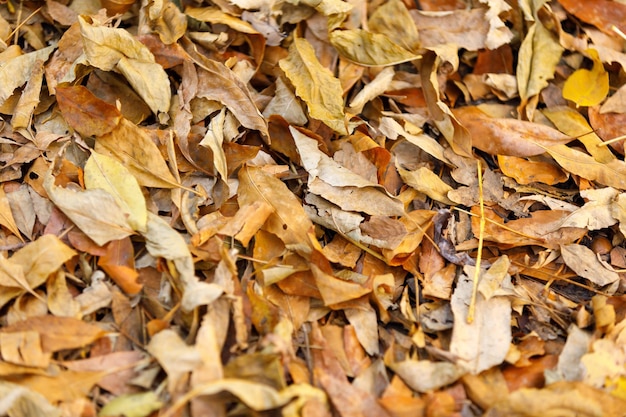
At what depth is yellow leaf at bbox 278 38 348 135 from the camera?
126cm

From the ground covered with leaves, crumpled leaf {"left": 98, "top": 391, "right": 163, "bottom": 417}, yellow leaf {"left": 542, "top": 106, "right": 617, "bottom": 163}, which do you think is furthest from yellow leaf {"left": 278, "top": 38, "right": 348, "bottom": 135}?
crumpled leaf {"left": 98, "top": 391, "right": 163, "bottom": 417}

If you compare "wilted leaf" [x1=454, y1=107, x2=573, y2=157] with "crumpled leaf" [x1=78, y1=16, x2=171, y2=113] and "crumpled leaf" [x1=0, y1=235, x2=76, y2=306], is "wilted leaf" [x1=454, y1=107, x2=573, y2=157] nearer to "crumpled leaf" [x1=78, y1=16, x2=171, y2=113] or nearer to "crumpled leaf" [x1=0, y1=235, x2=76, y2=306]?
"crumpled leaf" [x1=78, y1=16, x2=171, y2=113]

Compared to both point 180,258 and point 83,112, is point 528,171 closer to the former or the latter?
point 180,258

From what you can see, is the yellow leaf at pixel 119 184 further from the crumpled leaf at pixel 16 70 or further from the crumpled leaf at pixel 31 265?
the crumpled leaf at pixel 16 70

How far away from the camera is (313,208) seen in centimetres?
121

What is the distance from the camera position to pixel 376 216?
1198 millimetres

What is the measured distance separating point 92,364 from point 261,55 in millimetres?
723

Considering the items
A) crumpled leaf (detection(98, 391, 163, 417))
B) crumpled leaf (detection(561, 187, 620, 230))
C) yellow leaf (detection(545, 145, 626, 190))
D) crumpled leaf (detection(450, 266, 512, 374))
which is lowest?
crumpled leaf (detection(98, 391, 163, 417))

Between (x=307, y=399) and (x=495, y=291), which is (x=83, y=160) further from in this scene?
(x=495, y=291)

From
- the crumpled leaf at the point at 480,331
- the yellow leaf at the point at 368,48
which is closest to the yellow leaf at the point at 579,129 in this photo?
the yellow leaf at the point at 368,48

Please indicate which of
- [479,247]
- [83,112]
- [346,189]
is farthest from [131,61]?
[479,247]

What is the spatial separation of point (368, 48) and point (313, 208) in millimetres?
409

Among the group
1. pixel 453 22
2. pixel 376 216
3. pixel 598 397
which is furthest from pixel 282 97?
pixel 598 397

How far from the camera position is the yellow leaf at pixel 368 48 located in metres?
1.37
